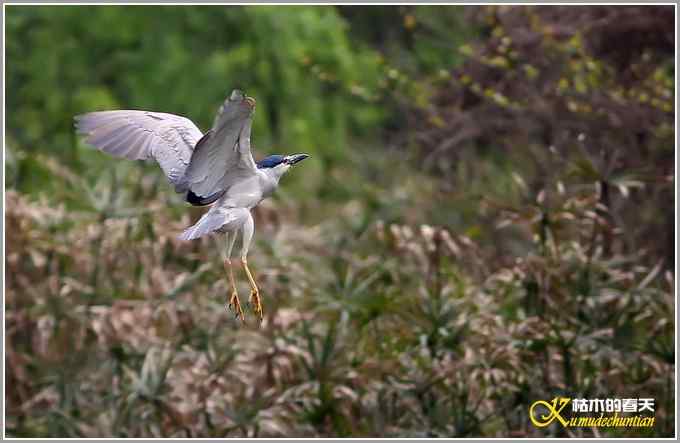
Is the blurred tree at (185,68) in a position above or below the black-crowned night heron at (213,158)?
above

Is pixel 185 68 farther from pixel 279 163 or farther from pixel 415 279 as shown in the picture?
pixel 279 163

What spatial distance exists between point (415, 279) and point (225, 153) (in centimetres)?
466

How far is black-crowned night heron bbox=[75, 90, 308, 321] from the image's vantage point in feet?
14.9

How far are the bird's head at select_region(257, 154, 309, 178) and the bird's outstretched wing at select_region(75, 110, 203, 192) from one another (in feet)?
1.54

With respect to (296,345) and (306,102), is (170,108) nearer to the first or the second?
(306,102)

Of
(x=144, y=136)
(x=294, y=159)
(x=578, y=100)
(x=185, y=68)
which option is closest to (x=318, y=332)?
(x=578, y=100)

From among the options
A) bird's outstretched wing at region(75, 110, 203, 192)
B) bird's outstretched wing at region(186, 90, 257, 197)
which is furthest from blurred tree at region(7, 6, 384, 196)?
bird's outstretched wing at region(186, 90, 257, 197)

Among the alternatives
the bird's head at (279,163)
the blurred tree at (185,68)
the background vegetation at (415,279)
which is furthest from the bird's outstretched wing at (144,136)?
the blurred tree at (185,68)

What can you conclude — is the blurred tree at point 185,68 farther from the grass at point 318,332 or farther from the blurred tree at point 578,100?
the grass at point 318,332

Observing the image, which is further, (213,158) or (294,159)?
(213,158)

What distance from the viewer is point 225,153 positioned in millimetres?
4680

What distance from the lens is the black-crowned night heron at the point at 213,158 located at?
4547mm

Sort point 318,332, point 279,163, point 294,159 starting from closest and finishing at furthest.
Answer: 1. point 294,159
2. point 279,163
3. point 318,332

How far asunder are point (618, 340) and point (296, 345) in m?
2.13
